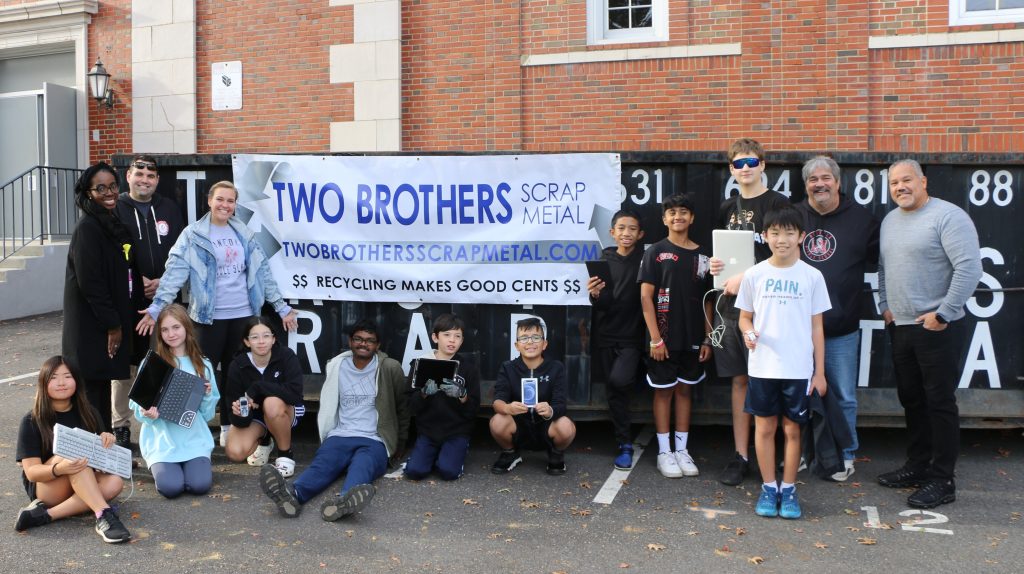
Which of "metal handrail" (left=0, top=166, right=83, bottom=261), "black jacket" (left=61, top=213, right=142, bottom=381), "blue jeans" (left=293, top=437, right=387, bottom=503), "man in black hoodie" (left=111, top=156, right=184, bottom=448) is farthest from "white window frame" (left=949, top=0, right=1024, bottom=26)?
"metal handrail" (left=0, top=166, right=83, bottom=261)

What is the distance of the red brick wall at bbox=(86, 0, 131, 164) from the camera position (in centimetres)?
1297

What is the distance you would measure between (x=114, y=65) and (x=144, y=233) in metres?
8.66

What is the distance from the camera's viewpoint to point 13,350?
984cm

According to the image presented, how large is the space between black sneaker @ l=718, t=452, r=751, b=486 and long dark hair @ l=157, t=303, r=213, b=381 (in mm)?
3110

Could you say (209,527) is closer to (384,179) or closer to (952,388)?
(384,179)

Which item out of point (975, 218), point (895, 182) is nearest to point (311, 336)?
point (895, 182)

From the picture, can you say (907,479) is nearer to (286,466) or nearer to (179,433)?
(286,466)

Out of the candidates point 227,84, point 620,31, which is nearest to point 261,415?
point 620,31

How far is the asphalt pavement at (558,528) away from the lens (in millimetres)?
3920

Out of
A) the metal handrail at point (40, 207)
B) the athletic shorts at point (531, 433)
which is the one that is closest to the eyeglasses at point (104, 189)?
the athletic shorts at point (531, 433)

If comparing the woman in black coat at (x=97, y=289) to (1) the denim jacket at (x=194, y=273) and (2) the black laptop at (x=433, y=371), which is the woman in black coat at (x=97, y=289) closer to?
(1) the denim jacket at (x=194, y=273)

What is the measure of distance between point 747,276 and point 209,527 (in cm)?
307

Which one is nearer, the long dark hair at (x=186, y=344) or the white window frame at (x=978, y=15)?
the long dark hair at (x=186, y=344)

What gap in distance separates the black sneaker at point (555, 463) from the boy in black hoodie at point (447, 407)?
1.68ft
